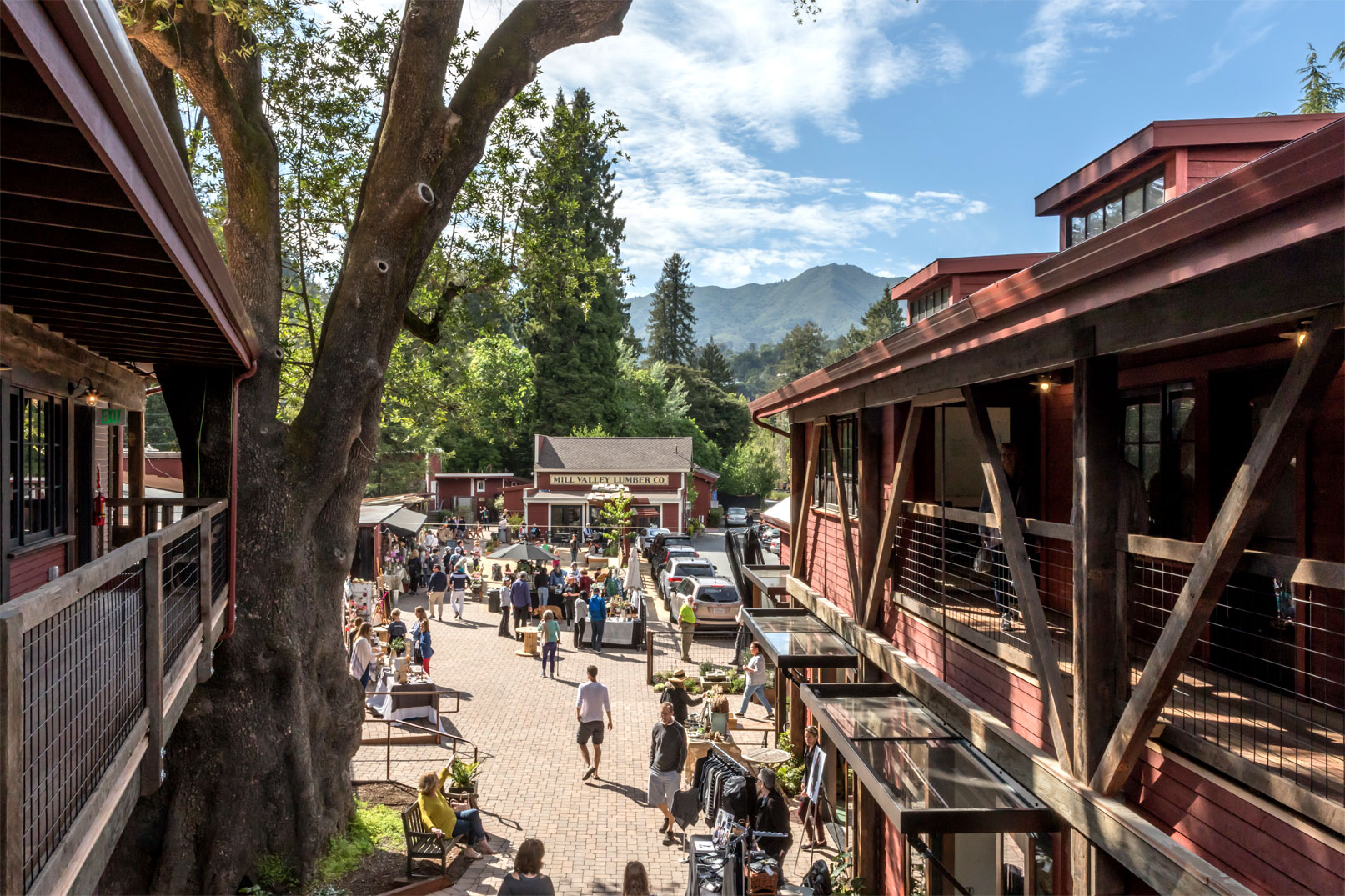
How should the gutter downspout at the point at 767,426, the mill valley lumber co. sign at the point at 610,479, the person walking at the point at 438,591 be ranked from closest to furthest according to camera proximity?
the gutter downspout at the point at 767,426
the person walking at the point at 438,591
the mill valley lumber co. sign at the point at 610,479

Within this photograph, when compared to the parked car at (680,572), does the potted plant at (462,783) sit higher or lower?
lower

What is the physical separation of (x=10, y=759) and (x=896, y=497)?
592cm

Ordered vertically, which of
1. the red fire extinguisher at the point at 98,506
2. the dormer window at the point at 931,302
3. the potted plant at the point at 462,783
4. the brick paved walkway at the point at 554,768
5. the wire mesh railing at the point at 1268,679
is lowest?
the brick paved walkway at the point at 554,768

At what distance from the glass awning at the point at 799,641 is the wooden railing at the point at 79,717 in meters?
A: 6.17

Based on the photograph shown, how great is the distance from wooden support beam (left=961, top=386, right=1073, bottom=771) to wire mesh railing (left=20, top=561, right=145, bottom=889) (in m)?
4.52

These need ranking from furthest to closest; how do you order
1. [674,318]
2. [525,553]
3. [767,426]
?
[674,318] < [525,553] < [767,426]

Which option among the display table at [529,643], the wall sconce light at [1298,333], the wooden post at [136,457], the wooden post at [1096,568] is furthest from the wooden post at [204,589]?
the display table at [529,643]

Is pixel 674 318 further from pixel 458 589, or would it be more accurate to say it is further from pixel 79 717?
pixel 79 717

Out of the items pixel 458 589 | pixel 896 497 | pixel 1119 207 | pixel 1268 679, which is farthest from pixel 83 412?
pixel 458 589

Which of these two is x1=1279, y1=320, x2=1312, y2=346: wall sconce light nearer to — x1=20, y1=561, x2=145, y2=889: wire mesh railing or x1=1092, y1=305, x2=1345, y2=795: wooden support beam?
x1=1092, y1=305, x2=1345, y2=795: wooden support beam

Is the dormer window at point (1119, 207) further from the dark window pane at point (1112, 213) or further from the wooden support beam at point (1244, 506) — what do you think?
the wooden support beam at point (1244, 506)

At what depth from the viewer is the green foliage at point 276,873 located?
27.8 feet

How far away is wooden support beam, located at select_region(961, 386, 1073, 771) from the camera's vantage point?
4.68 meters

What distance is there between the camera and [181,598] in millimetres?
5973
